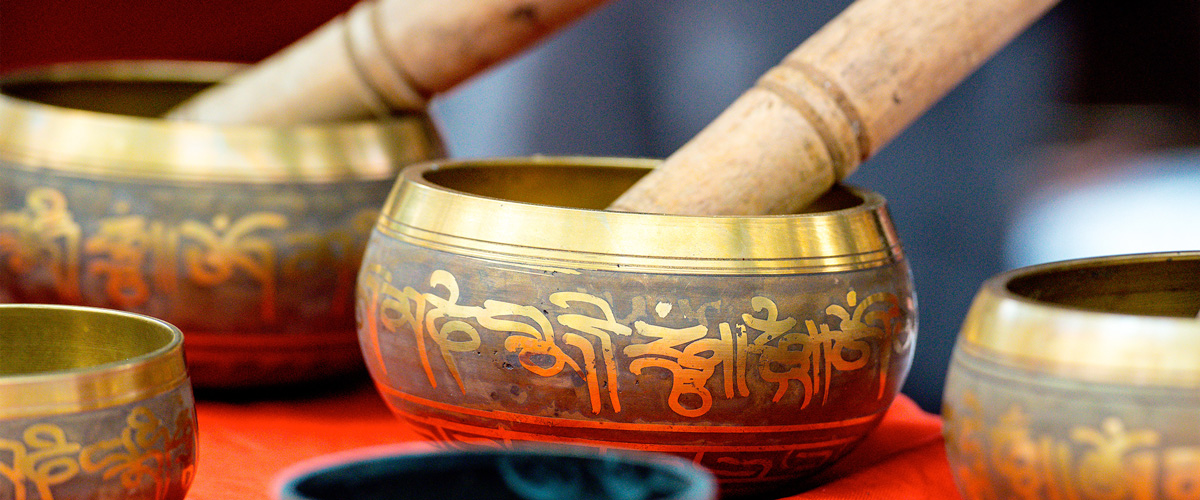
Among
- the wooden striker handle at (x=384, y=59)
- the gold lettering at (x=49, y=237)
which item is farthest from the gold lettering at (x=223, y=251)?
the wooden striker handle at (x=384, y=59)

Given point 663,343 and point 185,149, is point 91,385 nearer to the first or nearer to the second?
point 663,343

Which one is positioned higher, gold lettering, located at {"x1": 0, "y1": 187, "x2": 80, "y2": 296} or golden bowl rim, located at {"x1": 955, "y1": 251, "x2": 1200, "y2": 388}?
golden bowl rim, located at {"x1": 955, "y1": 251, "x2": 1200, "y2": 388}

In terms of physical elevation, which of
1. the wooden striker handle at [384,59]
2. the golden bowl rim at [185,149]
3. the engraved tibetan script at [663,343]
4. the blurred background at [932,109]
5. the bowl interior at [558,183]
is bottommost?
the blurred background at [932,109]

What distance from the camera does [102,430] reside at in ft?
2.46

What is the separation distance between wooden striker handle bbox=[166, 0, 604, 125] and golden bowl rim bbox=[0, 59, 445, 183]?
89 mm

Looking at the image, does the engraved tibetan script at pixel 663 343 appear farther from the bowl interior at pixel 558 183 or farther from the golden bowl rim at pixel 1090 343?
the bowl interior at pixel 558 183

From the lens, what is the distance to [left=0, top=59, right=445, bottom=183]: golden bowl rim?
1.19 metres

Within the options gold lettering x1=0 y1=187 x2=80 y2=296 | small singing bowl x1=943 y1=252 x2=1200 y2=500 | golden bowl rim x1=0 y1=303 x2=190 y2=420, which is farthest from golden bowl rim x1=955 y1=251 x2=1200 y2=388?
gold lettering x1=0 y1=187 x2=80 y2=296

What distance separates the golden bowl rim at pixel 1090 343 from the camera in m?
0.68

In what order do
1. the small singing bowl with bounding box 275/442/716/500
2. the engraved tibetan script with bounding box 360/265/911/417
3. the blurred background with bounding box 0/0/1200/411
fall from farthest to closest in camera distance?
the blurred background with bounding box 0/0/1200/411 → the engraved tibetan script with bounding box 360/265/911/417 → the small singing bowl with bounding box 275/442/716/500

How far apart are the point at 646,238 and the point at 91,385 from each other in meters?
0.36

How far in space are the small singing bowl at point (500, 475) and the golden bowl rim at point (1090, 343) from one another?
24 cm

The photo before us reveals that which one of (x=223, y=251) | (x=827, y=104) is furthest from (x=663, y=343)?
(x=223, y=251)

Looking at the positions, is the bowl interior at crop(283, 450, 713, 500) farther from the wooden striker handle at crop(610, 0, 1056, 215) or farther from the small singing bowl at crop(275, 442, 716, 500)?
the wooden striker handle at crop(610, 0, 1056, 215)
